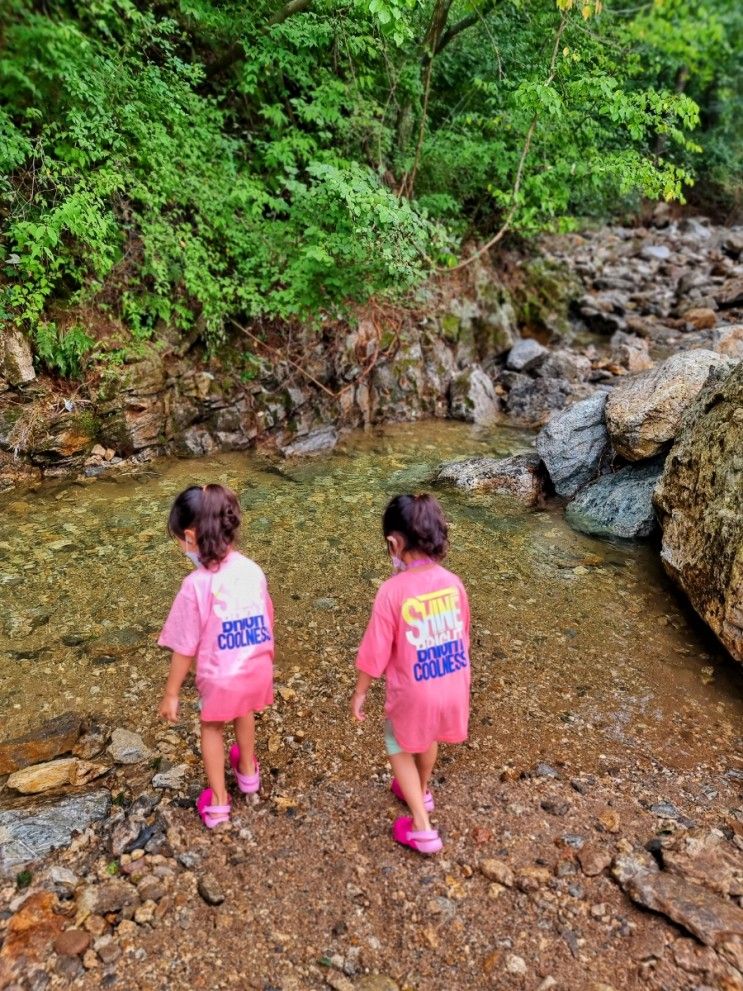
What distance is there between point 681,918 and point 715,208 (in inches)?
932

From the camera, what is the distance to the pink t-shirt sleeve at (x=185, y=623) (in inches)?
98.8

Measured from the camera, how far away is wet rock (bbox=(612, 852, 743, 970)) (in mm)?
2191

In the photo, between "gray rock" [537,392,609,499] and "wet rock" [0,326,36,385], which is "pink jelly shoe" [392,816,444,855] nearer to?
"gray rock" [537,392,609,499]

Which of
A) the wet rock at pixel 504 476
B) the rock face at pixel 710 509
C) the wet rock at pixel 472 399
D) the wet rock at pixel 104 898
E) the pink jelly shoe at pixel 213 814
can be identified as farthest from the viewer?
the wet rock at pixel 472 399

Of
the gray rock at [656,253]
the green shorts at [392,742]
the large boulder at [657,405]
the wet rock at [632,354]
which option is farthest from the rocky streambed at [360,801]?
the gray rock at [656,253]

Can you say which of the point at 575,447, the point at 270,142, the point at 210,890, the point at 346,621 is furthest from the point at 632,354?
the point at 210,890

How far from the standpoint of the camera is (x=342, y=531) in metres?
5.80

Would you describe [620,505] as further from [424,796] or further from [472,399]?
[424,796]

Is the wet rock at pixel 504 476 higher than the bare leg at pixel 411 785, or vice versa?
the wet rock at pixel 504 476

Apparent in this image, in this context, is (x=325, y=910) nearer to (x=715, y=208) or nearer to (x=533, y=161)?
(x=533, y=161)

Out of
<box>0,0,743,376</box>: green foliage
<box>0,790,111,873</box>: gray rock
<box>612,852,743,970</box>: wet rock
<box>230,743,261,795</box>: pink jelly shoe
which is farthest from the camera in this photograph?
<box>0,0,743,376</box>: green foliage

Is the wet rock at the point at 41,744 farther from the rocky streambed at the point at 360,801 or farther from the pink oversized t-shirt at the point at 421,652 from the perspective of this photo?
the pink oversized t-shirt at the point at 421,652

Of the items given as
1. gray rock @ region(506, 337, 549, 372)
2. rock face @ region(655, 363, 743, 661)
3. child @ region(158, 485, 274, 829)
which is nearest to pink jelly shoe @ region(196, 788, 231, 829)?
child @ region(158, 485, 274, 829)

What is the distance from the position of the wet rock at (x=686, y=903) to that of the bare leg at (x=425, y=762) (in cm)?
83
